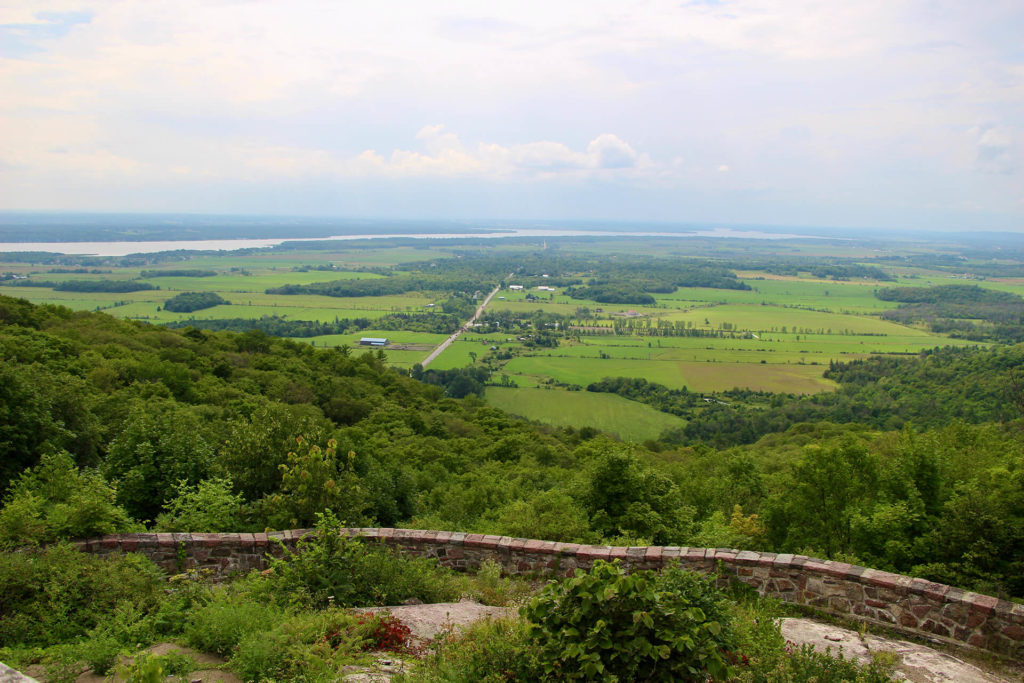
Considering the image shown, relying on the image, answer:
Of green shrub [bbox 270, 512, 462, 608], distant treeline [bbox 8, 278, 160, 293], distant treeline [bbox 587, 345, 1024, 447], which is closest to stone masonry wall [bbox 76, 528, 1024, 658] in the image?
green shrub [bbox 270, 512, 462, 608]

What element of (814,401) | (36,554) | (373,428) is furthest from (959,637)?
(814,401)

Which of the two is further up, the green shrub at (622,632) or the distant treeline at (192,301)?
the green shrub at (622,632)

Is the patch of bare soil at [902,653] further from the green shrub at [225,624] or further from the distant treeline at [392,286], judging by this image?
the distant treeline at [392,286]

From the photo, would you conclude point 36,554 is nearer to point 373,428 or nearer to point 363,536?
point 363,536

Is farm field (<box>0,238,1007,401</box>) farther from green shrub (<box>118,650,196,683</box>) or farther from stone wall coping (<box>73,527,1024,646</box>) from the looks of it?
green shrub (<box>118,650,196,683</box>)

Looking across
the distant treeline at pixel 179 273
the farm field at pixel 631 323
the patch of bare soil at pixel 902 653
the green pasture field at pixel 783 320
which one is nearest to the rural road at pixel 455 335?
the farm field at pixel 631 323

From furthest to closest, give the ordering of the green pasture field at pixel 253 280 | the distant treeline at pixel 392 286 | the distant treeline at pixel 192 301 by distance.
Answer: the distant treeline at pixel 392 286 → the green pasture field at pixel 253 280 → the distant treeline at pixel 192 301
